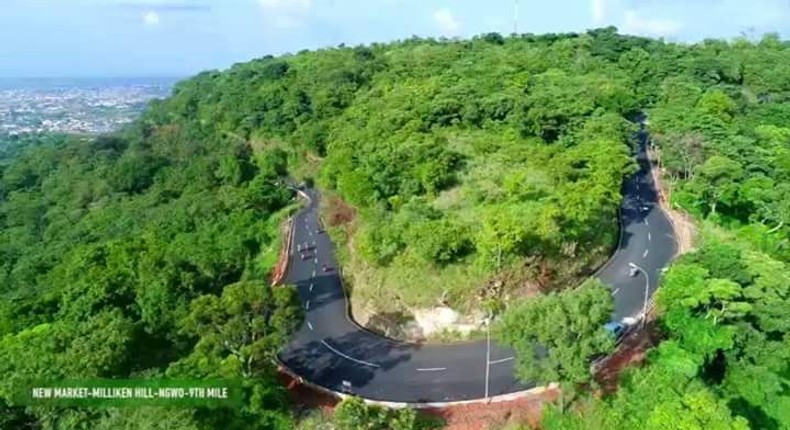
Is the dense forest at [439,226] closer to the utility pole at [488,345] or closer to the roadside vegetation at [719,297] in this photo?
the roadside vegetation at [719,297]

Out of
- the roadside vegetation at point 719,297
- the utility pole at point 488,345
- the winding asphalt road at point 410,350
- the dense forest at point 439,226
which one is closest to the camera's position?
the roadside vegetation at point 719,297

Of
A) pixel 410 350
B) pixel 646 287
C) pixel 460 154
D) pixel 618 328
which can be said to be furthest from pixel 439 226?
pixel 460 154

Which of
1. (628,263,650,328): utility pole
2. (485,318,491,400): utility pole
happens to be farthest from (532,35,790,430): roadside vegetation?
(485,318,491,400): utility pole

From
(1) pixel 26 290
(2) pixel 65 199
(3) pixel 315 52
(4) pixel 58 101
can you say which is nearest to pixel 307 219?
(1) pixel 26 290

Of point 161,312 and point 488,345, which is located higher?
point 161,312

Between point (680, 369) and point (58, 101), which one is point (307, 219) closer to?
point (680, 369)

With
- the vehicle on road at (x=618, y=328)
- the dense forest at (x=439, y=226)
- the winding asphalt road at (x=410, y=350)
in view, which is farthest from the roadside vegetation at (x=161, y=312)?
the vehicle on road at (x=618, y=328)

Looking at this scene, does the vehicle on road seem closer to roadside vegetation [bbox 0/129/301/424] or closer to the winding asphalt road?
the winding asphalt road

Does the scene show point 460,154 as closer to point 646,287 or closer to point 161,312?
point 646,287
